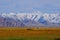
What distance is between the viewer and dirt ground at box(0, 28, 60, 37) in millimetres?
955

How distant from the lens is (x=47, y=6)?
125 centimetres

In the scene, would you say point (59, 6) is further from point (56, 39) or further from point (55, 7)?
point (56, 39)

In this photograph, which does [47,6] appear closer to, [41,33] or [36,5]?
[36,5]

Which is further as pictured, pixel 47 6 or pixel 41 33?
pixel 47 6

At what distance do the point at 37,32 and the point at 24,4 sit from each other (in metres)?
0.34

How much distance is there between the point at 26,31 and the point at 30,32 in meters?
0.03

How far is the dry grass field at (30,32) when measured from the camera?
956 millimetres

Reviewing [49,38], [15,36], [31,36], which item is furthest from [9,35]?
[49,38]

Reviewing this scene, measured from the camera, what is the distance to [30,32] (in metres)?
0.97

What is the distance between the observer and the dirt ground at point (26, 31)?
0.96 meters

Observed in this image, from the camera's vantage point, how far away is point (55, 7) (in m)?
1.25

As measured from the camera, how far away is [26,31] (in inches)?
38.0

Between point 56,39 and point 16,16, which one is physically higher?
point 16,16

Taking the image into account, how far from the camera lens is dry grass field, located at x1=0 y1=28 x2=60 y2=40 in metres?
0.96
